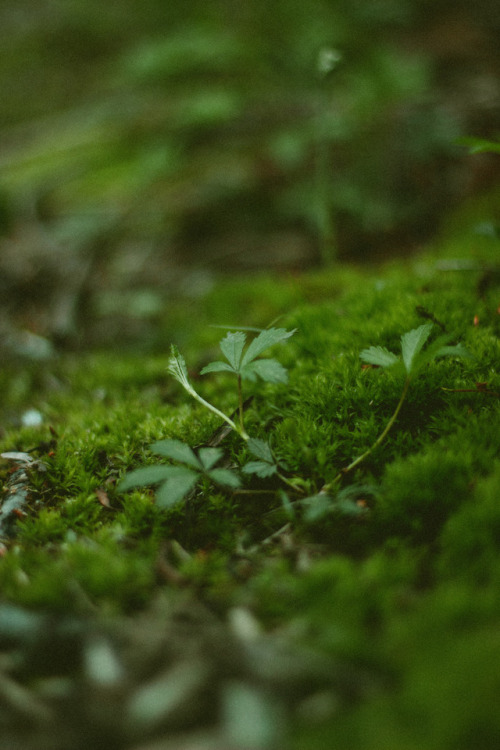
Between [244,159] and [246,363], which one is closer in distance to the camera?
[246,363]

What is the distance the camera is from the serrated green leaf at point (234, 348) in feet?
5.86

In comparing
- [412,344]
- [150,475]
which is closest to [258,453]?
[150,475]

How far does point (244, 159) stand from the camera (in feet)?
17.8

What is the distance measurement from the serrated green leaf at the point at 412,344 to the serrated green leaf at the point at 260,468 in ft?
2.03

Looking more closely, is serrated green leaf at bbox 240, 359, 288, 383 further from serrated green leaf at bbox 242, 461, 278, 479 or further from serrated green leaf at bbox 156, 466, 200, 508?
serrated green leaf at bbox 156, 466, 200, 508

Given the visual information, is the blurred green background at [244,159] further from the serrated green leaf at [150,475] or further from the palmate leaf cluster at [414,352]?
the serrated green leaf at [150,475]

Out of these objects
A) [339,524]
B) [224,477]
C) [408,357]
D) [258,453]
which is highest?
[408,357]

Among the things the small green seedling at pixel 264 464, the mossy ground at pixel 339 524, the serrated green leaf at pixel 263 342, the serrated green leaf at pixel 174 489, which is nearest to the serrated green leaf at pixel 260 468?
the small green seedling at pixel 264 464

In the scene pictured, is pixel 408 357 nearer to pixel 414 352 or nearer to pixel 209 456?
pixel 414 352

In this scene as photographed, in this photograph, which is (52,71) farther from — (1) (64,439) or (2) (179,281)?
(1) (64,439)

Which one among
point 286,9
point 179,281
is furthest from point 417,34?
point 179,281

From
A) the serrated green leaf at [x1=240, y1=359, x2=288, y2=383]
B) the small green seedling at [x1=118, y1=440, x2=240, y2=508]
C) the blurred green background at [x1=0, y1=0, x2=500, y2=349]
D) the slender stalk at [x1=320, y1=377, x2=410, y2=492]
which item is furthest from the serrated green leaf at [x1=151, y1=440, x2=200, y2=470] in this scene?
the blurred green background at [x1=0, y1=0, x2=500, y2=349]

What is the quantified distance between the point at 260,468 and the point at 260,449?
9 centimetres

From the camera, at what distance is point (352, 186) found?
474cm
